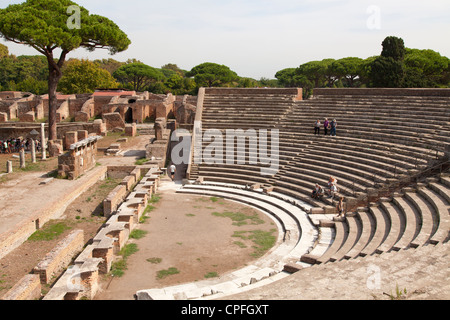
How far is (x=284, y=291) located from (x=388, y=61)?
30731mm

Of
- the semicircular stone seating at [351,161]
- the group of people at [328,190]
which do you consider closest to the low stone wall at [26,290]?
the semicircular stone seating at [351,161]

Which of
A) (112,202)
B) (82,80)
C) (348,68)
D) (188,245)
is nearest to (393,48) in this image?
(348,68)

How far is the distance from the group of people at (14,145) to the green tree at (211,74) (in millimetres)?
33236

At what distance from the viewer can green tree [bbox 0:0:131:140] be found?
23891mm

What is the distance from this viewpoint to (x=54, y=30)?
24.5 m

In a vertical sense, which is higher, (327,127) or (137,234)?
(327,127)

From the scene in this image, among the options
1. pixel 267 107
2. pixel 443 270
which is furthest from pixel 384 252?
pixel 267 107

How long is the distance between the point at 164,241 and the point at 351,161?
8.43m

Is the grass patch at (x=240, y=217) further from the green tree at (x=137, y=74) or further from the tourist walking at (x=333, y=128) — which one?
the green tree at (x=137, y=74)

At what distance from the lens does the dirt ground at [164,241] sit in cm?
1028

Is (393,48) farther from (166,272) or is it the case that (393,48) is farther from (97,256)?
(97,256)

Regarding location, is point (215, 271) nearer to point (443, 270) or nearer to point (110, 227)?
point (110, 227)

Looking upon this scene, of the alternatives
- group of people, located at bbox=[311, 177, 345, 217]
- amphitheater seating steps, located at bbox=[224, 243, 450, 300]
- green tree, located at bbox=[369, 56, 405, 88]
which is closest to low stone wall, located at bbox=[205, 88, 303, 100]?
group of people, located at bbox=[311, 177, 345, 217]

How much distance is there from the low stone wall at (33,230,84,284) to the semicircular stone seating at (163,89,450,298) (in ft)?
18.3
